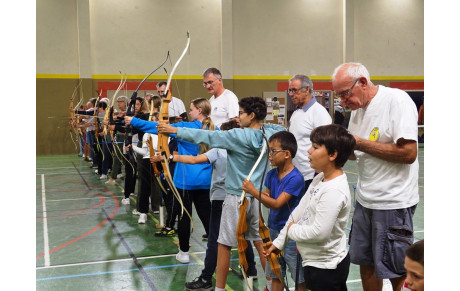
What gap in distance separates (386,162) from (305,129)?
1036mm

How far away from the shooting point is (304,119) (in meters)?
3.13

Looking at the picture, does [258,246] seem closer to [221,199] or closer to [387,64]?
[221,199]

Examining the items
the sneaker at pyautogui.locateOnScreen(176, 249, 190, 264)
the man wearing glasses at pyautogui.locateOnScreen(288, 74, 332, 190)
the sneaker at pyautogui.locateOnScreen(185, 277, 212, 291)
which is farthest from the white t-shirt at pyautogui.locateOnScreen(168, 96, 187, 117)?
the sneaker at pyautogui.locateOnScreen(185, 277, 212, 291)

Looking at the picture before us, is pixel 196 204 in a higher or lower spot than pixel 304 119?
lower

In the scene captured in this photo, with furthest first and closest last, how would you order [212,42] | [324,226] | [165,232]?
1. [212,42]
2. [165,232]
3. [324,226]

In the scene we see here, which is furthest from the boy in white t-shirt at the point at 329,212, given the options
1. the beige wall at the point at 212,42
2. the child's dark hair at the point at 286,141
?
the beige wall at the point at 212,42

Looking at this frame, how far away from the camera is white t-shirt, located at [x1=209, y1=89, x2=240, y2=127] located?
3889 mm

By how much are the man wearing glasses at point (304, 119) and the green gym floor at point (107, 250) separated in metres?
0.84

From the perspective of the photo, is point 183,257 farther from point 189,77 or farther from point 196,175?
point 189,77

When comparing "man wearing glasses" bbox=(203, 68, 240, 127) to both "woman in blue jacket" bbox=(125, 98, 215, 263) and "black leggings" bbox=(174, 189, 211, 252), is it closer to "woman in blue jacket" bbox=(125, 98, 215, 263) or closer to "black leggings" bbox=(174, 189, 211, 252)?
"woman in blue jacket" bbox=(125, 98, 215, 263)

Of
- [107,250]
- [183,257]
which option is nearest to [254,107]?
[183,257]

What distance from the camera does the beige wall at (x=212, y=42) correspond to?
13.2 meters

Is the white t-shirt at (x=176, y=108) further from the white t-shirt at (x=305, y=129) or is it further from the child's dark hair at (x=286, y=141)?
the child's dark hair at (x=286, y=141)

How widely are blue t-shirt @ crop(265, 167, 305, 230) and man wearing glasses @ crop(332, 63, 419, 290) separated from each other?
1.16ft
